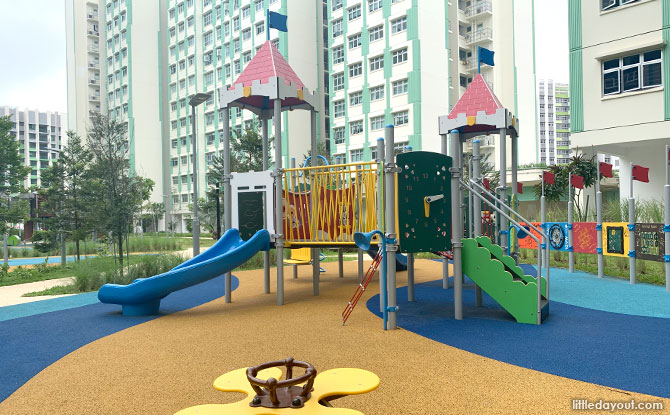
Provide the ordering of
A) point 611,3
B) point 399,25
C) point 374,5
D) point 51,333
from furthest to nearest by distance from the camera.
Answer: point 374,5
point 399,25
point 611,3
point 51,333

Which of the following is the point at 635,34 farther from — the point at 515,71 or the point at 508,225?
the point at 515,71

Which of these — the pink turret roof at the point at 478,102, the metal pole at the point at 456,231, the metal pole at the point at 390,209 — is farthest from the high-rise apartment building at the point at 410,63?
the metal pole at the point at 390,209

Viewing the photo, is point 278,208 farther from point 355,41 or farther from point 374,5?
point 355,41

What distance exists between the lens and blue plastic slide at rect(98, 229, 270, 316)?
7.61 meters

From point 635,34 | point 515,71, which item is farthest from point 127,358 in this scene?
point 515,71

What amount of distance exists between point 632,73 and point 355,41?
29.9m

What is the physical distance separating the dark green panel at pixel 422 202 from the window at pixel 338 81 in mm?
39073

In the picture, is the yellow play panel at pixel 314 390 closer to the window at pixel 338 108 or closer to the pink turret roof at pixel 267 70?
the pink turret roof at pixel 267 70

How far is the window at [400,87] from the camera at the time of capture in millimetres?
39094

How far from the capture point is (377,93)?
41.0 m

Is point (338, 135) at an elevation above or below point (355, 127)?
below

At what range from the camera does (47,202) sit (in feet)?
61.9

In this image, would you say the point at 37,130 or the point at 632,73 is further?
the point at 37,130

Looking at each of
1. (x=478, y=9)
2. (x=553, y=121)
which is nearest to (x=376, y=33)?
(x=478, y=9)
